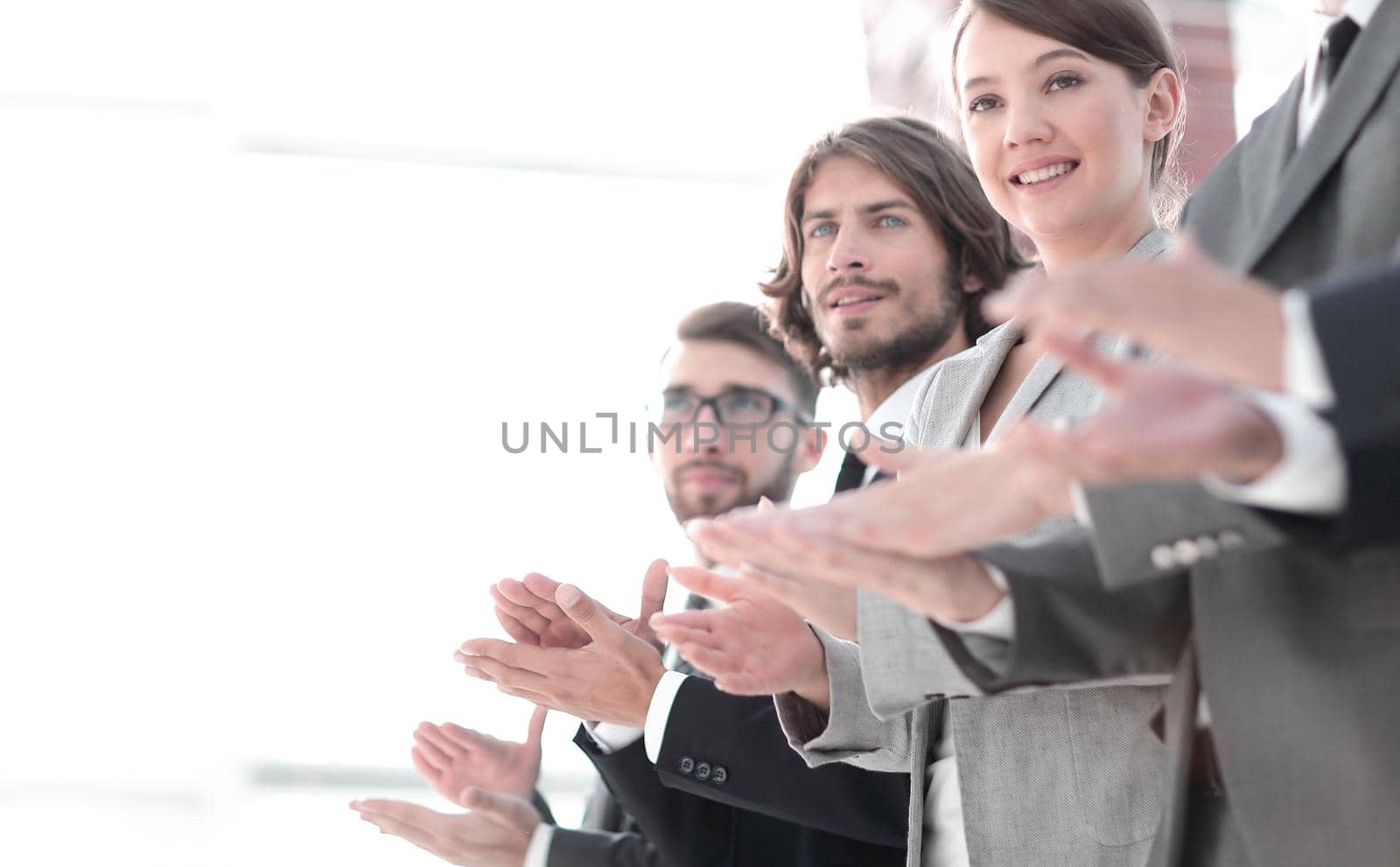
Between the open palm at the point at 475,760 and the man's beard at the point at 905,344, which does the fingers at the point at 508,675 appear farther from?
the man's beard at the point at 905,344

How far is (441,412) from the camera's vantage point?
548cm

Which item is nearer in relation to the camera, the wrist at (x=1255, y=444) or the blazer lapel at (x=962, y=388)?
the wrist at (x=1255, y=444)

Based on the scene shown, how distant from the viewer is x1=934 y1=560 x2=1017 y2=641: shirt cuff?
43.1 inches

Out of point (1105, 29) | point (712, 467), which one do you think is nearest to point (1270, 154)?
point (1105, 29)

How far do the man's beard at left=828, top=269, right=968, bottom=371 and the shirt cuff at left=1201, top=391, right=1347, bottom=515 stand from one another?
5.71ft

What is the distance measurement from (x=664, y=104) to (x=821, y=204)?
330cm

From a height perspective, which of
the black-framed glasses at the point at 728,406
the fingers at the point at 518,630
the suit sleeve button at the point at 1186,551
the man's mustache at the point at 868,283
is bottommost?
the fingers at the point at 518,630

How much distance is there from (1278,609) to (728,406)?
211 centimetres

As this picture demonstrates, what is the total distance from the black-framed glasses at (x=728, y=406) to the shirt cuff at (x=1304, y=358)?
7.47 feet

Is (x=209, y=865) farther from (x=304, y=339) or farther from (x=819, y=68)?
(x=819, y=68)

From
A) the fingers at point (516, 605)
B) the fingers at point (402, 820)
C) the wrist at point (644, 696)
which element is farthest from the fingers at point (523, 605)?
the fingers at point (402, 820)

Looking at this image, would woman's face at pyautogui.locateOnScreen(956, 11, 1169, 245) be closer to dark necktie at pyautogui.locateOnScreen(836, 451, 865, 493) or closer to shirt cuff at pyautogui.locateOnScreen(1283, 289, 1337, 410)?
dark necktie at pyautogui.locateOnScreen(836, 451, 865, 493)

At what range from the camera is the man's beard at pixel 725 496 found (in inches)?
118

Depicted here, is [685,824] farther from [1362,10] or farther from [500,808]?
[1362,10]
